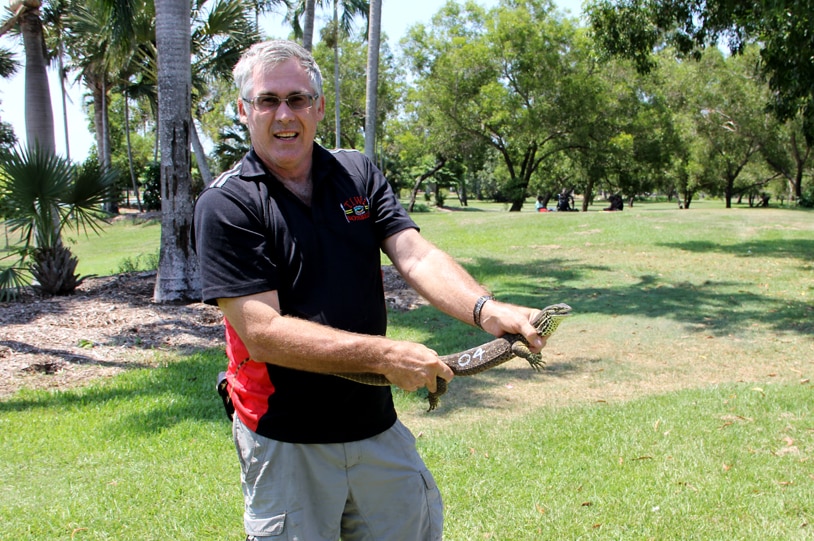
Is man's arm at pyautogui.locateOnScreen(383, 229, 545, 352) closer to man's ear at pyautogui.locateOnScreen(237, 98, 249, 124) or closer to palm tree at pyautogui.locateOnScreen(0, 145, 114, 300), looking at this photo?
man's ear at pyautogui.locateOnScreen(237, 98, 249, 124)

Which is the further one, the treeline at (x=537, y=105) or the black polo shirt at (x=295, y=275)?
the treeline at (x=537, y=105)

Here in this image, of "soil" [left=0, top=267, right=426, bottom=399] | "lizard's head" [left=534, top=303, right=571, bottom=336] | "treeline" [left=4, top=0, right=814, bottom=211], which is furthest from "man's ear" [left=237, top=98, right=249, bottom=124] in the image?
"treeline" [left=4, top=0, right=814, bottom=211]

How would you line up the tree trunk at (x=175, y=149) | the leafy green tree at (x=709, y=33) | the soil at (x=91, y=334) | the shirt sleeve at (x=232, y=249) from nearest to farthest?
the shirt sleeve at (x=232, y=249) → the soil at (x=91, y=334) → the tree trunk at (x=175, y=149) → the leafy green tree at (x=709, y=33)

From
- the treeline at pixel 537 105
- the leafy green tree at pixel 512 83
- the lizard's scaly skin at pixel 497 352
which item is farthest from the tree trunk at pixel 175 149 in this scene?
the leafy green tree at pixel 512 83

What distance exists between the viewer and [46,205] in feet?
30.5

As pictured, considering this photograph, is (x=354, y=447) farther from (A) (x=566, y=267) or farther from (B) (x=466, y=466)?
(A) (x=566, y=267)

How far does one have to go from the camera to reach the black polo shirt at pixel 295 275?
2.00 meters

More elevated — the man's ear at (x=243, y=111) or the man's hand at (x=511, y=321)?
the man's ear at (x=243, y=111)

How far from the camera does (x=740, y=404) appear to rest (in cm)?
580

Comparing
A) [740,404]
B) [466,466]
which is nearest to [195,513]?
[466,466]

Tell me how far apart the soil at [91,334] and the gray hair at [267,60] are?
542 centimetres

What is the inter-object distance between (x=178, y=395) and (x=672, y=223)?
1736cm

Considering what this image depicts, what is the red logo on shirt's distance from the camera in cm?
222

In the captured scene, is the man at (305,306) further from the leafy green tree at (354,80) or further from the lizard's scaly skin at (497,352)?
the leafy green tree at (354,80)
